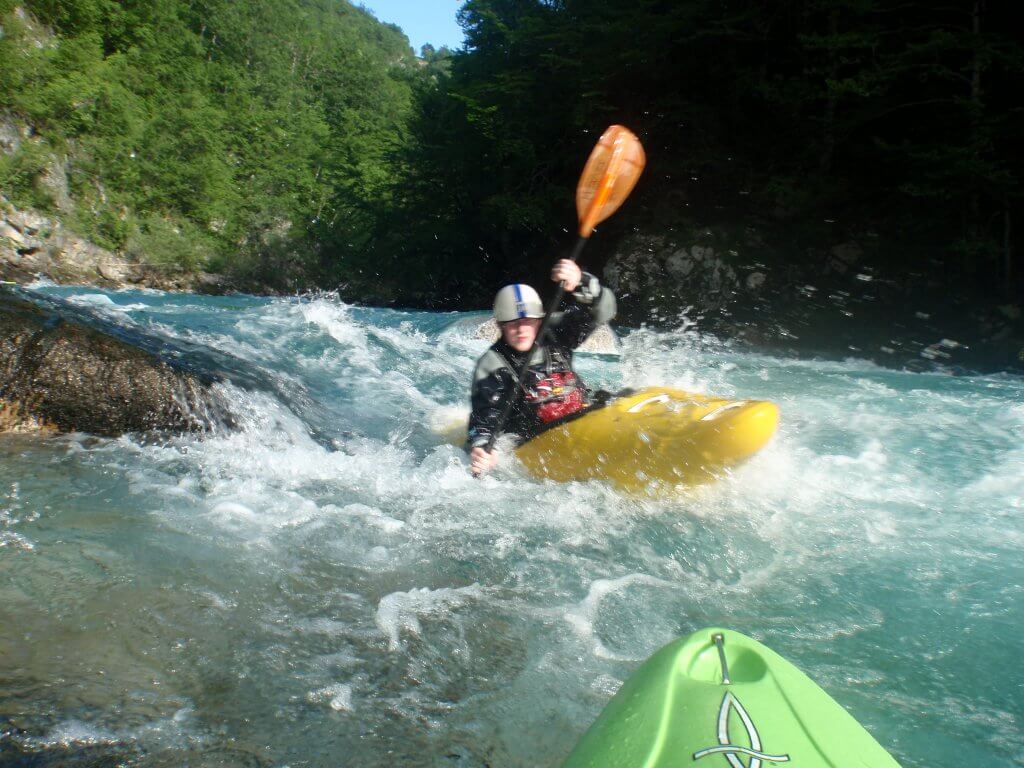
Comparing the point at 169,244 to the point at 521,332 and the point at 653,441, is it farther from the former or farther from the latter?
the point at 653,441

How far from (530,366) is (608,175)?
4.99 feet

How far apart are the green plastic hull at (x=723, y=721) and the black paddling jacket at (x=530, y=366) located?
2.23 meters

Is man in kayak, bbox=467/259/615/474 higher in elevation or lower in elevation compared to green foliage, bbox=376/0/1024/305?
lower

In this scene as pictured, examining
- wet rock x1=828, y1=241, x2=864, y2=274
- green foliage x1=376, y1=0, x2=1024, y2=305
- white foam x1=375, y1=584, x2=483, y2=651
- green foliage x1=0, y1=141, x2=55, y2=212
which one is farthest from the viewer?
green foliage x1=0, y1=141, x2=55, y2=212

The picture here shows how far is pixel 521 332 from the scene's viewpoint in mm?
3906

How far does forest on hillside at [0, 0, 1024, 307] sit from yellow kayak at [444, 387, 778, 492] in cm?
830

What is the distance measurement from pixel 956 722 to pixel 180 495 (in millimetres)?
3185

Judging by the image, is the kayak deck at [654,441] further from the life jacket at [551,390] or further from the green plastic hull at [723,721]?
the green plastic hull at [723,721]

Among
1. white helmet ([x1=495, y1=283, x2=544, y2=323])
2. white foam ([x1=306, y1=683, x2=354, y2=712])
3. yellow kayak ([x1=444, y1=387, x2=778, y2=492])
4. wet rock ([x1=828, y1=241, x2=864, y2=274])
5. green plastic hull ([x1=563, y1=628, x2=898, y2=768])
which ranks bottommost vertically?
white foam ([x1=306, y1=683, x2=354, y2=712])

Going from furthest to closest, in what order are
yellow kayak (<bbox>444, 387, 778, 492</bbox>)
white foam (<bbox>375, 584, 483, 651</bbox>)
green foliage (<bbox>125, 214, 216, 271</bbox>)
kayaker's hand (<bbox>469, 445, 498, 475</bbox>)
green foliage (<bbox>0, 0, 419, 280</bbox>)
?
green foliage (<bbox>125, 214, 216, 271</bbox>)
green foliage (<bbox>0, 0, 419, 280</bbox>)
kayaker's hand (<bbox>469, 445, 498, 475</bbox>)
yellow kayak (<bbox>444, 387, 778, 492</bbox>)
white foam (<bbox>375, 584, 483, 651</bbox>)

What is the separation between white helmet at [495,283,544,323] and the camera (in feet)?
12.5

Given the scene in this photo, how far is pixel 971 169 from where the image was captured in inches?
364

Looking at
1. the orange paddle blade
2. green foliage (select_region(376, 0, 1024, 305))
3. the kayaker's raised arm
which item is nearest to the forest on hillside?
green foliage (select_region(376, 0, 1024, 305))

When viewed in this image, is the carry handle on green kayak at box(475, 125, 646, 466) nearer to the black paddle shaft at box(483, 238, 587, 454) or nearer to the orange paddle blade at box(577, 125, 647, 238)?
the orange paddle blade at box(577, 125, 647, 238)
